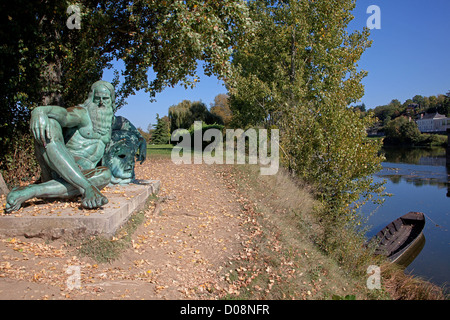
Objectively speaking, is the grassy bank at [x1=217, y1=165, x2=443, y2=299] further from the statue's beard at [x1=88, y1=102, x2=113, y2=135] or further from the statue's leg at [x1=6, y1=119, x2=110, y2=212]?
the statue's beard at [x1=88, y1=102, x2=113, y2=135]

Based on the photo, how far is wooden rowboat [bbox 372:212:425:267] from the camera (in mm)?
11305

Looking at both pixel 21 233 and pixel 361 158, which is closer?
pixel 21 233

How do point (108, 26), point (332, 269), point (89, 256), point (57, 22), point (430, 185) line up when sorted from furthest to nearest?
1. point (430, 185)
2. point (108, 26)
3. point (57, 22)
4. point (332, 269)
5. point (89, 256)

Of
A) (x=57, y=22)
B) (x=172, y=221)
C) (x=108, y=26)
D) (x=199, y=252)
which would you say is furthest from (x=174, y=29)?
(x=199, y=252)

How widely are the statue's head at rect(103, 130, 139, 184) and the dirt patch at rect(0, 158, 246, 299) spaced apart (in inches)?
34.7

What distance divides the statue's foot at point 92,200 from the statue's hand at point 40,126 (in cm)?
97

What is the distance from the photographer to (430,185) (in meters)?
24.9

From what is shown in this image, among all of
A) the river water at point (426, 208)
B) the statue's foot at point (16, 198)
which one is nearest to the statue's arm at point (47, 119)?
the statue's foot at point (16, 198)

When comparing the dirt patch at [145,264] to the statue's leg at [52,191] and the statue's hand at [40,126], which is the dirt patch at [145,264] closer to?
the statue's leg at [52,191]

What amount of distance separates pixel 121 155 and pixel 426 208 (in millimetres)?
18622

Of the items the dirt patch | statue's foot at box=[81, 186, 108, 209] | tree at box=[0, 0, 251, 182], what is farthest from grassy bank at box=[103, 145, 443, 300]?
tree at box=[0, 0, 251, 182]

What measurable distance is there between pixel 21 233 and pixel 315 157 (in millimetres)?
10280

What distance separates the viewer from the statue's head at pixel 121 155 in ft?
23.0

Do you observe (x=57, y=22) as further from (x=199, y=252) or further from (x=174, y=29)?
(x=199, y=252)
